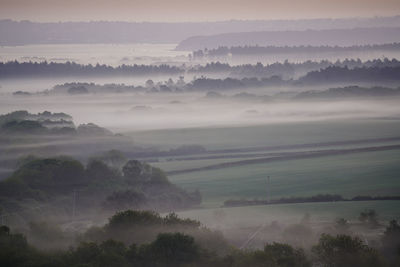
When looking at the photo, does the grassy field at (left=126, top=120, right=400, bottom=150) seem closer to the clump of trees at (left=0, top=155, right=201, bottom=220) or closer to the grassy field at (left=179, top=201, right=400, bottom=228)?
the clump of trees at (left=0, top=155, right=201, bottom=220)

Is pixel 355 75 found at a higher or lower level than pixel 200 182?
higher

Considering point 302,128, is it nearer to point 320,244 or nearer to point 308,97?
point 308,97

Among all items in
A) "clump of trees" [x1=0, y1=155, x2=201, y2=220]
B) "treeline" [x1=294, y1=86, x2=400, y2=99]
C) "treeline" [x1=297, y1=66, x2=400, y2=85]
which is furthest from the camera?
"treeline" [x1=297, y1=66, x2=400, y2=85]

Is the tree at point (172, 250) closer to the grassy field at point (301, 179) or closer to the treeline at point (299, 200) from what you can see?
the treeline at point (299, 200)

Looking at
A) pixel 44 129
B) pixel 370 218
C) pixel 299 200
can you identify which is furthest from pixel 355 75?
pixel 370 218

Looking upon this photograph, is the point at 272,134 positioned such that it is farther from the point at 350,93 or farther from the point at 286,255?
the point at 286,255

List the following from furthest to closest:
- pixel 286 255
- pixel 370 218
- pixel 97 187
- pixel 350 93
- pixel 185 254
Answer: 1. pixel 350 93
2. pixel 97 187
3. pixel 370 218
4. pixel 185 254
5. pixel 286 255

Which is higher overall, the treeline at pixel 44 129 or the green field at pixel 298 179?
the treeline at pixel 44 129

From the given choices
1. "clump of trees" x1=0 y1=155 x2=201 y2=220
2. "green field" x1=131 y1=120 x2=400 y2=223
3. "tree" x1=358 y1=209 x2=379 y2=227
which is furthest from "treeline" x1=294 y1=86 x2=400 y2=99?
"tree" x1=358 y1=209 x2=379 y2=227

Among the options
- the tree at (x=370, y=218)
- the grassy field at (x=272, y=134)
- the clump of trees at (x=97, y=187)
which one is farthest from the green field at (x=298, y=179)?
the clump of trees at (x=97, y=187)

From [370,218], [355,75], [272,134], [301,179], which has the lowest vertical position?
[370,218]

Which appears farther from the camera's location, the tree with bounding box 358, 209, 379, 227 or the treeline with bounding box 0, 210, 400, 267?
the tree with bounding box 358, 209, 379, 227

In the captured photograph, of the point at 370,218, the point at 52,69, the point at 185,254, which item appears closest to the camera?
the point at 185,254

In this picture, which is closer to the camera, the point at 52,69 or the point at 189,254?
the point at 189,254
